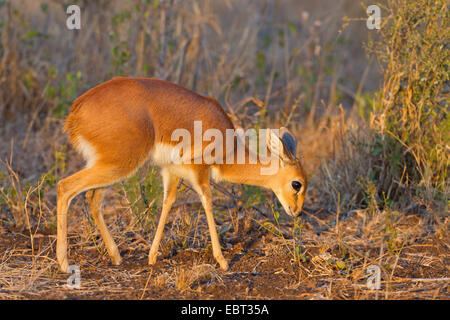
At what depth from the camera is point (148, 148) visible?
5.12 m

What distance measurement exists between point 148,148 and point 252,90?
16.3ft

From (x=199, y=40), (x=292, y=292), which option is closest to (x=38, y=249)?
(x=292, y=292)

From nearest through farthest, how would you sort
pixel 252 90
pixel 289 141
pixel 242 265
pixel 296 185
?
pixel 242 265 → pixel 296 185 → pixel 289 141 → pixel 252 90

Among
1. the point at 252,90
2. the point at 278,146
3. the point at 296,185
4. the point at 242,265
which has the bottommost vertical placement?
the point at 242,265

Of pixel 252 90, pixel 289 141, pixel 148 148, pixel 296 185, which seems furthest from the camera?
pixel 252 90

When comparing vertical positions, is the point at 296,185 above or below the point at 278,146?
below

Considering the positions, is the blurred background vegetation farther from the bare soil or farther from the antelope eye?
the antelope eye

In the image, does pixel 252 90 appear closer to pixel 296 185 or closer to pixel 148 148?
pixel 296 185

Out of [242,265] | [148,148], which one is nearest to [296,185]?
[242,265]

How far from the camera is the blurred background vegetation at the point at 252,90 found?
20.9ft

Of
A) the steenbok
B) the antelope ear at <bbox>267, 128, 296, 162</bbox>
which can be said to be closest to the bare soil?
the steenbok

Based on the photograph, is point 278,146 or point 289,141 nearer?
point 278,146

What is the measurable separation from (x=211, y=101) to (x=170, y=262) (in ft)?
5.22
